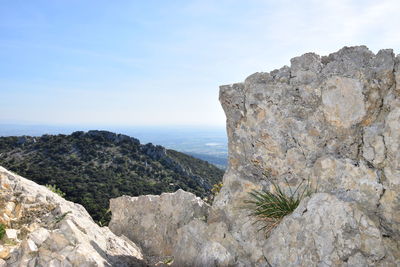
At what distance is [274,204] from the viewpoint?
898cm

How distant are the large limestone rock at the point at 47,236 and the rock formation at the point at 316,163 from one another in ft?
7.29

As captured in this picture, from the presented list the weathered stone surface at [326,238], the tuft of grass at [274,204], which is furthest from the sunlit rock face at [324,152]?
the tuft of grass at [274,204]

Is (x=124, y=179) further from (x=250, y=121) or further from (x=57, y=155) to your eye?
(x=250, y=121)

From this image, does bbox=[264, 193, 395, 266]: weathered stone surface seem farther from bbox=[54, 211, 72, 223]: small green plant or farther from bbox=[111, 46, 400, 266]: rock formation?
bbox=[54, 211, 72, 223]: small green plant

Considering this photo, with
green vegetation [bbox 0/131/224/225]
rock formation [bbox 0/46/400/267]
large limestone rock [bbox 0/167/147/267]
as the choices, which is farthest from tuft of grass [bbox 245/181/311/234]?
green vegetation [bbox 0/131/224/225]

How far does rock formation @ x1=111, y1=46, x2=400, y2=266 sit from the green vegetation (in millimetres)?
22962

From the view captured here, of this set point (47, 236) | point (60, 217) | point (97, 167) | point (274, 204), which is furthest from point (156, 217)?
point (97, 167)

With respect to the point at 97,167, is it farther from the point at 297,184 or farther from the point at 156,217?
the point at 297,184

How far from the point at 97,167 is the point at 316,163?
42.7 m

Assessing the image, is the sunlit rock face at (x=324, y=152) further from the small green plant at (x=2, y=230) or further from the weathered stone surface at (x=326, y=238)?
the small green plant at (x=2, y=230)

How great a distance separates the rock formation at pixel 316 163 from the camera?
24.9 ft

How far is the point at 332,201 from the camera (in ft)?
26.1

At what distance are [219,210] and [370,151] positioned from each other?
4608mm

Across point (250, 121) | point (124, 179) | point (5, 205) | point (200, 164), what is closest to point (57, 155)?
point (124, 179)
